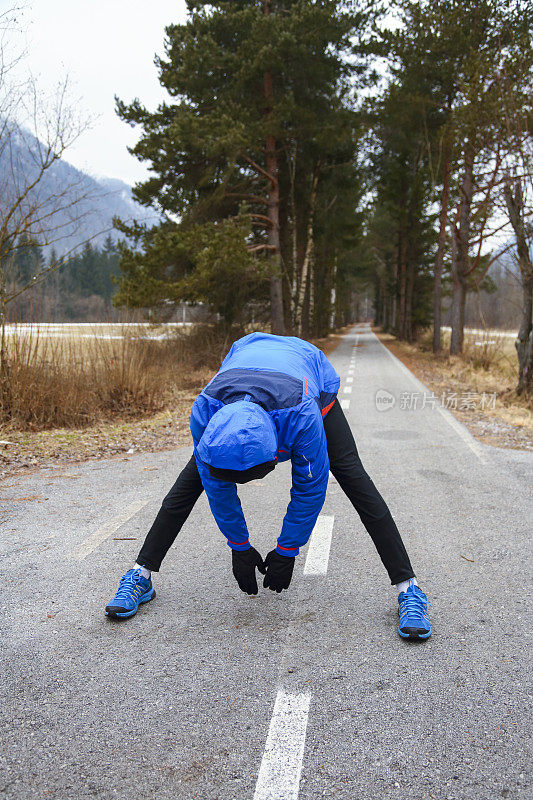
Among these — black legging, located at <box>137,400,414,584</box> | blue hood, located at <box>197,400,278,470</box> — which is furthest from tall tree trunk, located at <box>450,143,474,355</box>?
blue hood, located at <box>197,400,278,470</box>

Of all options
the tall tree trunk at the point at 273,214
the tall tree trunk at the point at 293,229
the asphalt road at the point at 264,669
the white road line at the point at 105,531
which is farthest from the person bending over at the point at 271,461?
the tall tree trunk at the point at 293,229

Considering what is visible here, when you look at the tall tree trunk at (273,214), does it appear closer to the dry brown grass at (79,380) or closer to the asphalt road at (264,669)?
the dry brown grass at (79,380)

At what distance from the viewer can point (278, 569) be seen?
2955mm

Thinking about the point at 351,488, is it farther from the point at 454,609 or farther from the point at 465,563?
the point at 465,563

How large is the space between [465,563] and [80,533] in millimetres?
2930

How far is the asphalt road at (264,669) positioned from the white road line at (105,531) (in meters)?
0.02

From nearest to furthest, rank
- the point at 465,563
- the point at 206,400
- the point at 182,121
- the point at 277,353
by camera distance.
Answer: the point at 206,400, the point at 277,353, the point at 465,563, the point at 182,121

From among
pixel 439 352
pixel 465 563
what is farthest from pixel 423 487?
pixel 439 352

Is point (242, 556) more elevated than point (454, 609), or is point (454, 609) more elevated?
point (242, 556)

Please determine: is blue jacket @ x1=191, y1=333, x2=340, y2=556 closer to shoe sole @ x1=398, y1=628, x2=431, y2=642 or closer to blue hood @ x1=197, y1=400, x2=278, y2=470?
blue hood @ x1=197, y1=400, x2=278, y2=470

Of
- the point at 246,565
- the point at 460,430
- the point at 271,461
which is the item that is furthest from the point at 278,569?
the point at 460,430

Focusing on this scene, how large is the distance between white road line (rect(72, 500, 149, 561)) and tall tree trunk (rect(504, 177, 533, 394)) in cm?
870

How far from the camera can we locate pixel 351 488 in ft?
10.4

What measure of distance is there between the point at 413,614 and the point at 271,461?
4.37ft
